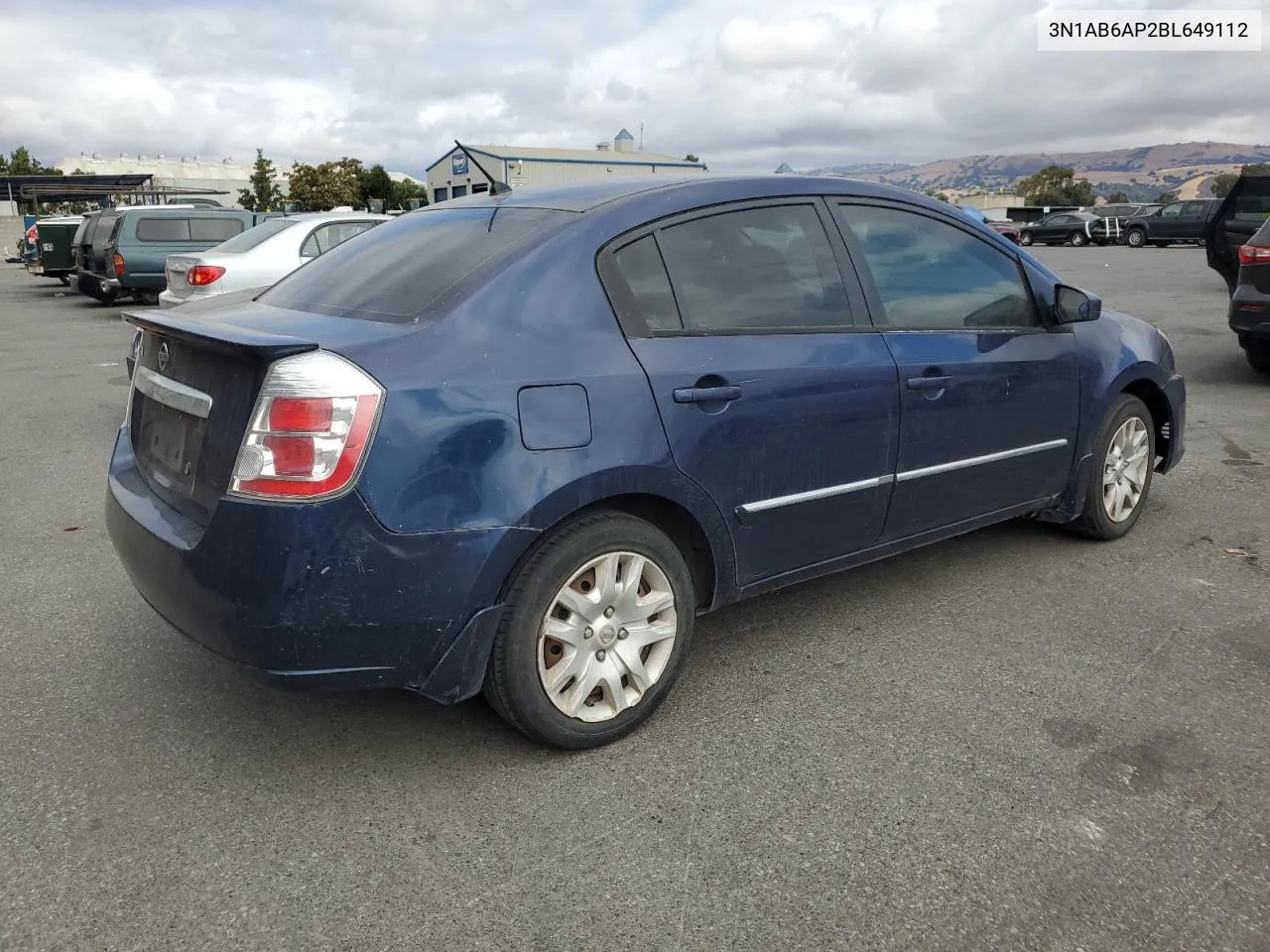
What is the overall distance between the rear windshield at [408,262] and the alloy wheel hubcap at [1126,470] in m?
2.96

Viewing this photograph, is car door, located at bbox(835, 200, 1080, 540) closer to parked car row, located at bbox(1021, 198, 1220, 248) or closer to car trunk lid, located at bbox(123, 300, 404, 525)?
car trunk lid, located at bbox(123, 300, 404, 525)

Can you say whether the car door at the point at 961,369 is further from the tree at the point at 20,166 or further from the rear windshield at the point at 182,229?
the tree at the point at 20,166

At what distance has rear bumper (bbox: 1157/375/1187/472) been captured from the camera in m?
4.98

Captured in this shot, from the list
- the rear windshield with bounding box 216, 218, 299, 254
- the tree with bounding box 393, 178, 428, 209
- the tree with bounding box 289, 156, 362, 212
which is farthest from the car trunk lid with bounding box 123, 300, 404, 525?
the tree with bounding box 393, 178, 428, 209

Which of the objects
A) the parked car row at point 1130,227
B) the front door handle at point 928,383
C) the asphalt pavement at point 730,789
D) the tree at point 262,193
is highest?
the tree at point 262,193

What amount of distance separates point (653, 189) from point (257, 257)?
28.4 feet

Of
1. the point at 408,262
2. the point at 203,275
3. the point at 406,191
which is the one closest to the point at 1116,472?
the point at 408,262

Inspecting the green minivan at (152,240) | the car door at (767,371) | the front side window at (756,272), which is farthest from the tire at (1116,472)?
the green minivan at (152,240)

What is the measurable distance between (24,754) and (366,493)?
143 cm

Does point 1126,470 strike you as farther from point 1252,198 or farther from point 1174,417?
point 1252,198

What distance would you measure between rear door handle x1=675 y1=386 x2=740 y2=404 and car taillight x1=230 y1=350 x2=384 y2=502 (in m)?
0.91

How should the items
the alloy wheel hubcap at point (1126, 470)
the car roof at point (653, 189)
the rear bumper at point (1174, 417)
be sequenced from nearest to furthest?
the car roof at point (653, 189) → the alloy wheel hubcap at point (1126, 470) → the rear bumper at point (1174, 417)

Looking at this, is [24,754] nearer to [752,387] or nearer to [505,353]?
[505,353]

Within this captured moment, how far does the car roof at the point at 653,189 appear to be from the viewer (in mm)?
3342
